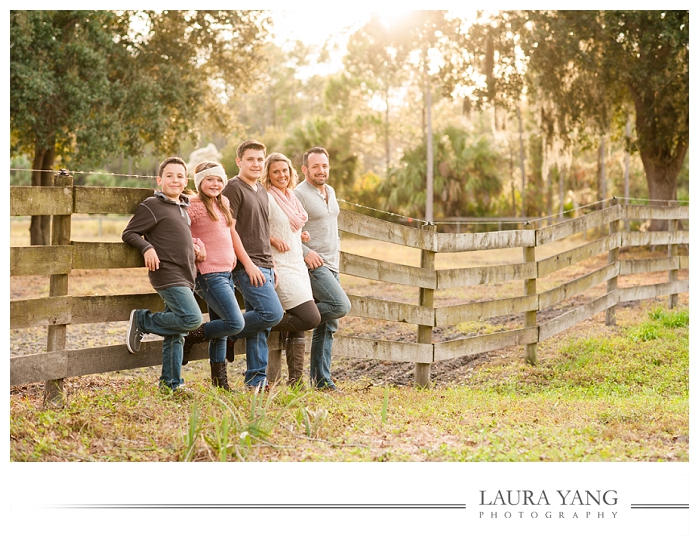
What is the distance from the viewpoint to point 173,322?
4703 millimetres

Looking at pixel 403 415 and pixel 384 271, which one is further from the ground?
pixel 384 271

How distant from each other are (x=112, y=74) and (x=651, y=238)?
12308mm

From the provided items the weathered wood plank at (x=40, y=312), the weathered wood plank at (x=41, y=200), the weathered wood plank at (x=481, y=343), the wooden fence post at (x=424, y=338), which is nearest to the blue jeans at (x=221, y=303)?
the weathered wood plank at (x=40, y=312)

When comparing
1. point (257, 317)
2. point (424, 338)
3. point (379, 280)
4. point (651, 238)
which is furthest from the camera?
point (651, 238)

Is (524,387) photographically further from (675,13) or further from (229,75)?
(229,75)

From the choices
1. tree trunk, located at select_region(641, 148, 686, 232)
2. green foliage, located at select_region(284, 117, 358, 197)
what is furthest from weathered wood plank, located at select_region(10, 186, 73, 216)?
green foliage, located at select_region(284, 117, 358, 197)

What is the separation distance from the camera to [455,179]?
116 ft

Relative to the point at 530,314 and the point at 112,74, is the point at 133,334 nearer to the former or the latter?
the point at 530,314

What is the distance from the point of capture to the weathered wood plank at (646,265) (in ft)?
31.1

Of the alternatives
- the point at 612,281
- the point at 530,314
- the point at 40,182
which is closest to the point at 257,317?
the point at 530,314

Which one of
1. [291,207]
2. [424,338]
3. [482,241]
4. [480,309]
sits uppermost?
[291,207]

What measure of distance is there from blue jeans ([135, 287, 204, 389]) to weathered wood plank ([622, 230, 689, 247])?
652 centimetres
